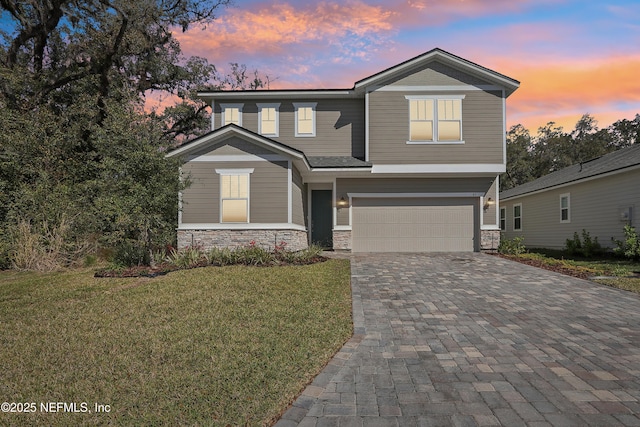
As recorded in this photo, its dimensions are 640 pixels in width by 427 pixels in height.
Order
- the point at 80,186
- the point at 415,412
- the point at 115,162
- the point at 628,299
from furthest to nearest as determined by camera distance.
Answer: the point at 80,186 < the point at 115,162 < the point at 628,299 < the point at 415,412

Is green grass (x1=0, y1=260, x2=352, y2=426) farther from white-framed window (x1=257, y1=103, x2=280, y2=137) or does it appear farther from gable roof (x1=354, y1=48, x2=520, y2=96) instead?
gable roof (x1=354, y1=48, x2=520, y2=96)

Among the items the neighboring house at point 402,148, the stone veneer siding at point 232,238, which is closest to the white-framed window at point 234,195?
the stone veneer siding at point 232,238

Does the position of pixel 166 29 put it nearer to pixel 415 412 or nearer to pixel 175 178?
pixel 175 178

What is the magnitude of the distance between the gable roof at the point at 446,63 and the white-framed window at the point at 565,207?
22.4 feet

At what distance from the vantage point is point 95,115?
1920 cm

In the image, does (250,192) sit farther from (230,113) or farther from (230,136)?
(230,113)

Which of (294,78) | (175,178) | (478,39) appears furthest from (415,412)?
(294,78)

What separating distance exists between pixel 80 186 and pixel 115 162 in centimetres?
629

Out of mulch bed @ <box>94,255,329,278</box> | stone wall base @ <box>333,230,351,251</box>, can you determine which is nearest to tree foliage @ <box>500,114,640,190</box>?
stone wall base @ <box>333,230,351,251</box>

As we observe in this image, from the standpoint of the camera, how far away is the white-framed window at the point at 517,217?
22.6 metres

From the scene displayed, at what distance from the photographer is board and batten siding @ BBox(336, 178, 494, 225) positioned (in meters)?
15.5

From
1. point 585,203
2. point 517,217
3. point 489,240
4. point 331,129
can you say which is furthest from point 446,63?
point 517,217

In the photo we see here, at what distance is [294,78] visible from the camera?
21.7 metres

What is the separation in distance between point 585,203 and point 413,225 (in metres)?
8.42
